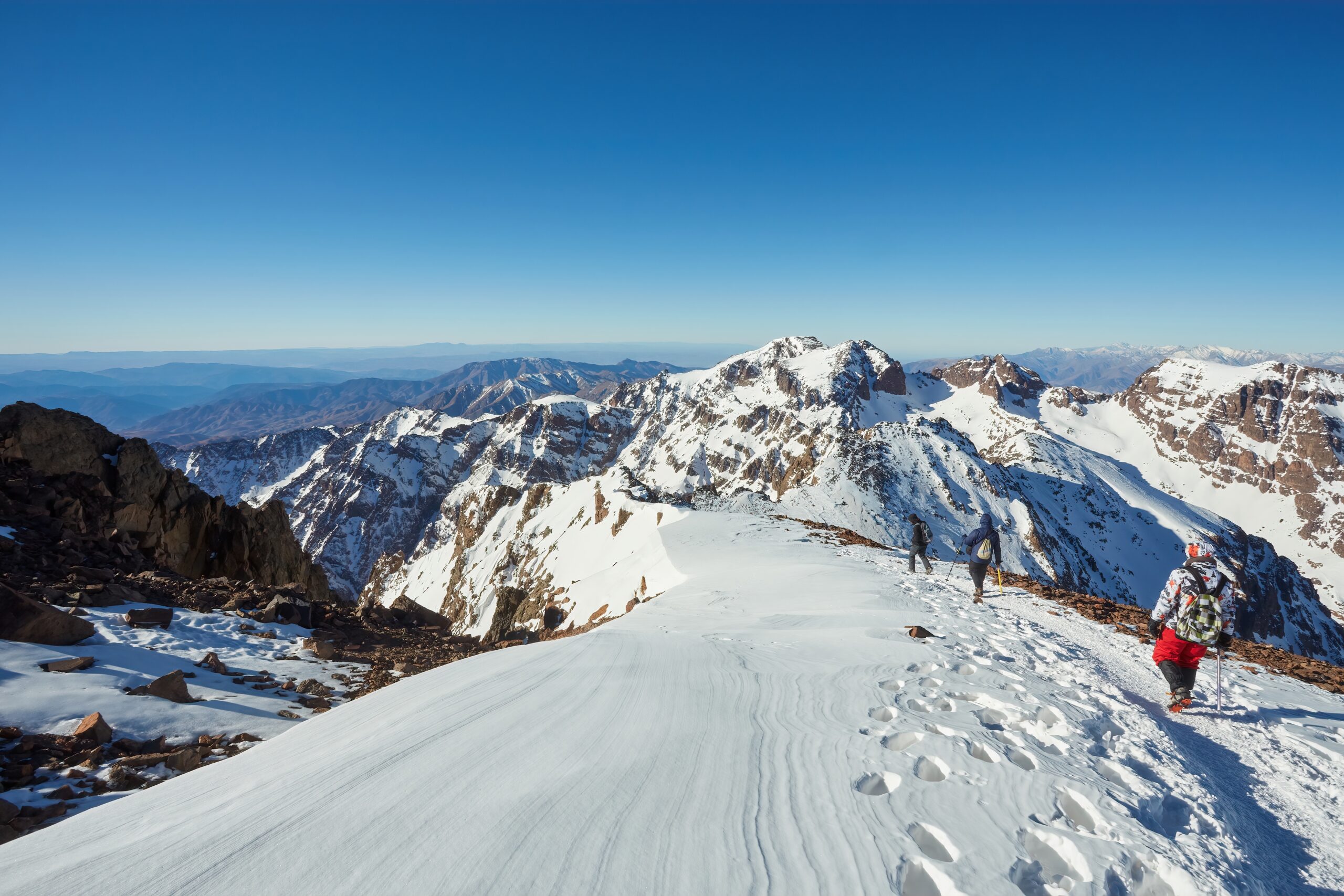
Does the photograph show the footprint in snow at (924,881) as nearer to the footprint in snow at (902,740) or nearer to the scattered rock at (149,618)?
the footprint in snow at (902,740)

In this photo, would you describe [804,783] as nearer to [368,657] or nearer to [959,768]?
[959,768]

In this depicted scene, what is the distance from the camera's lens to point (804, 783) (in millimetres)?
3793

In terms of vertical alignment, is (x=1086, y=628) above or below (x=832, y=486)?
above

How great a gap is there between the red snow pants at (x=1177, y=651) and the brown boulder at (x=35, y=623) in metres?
14.7

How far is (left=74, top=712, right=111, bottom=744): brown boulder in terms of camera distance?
515cm

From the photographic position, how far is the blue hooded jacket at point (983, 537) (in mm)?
12305

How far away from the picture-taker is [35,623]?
7090 millimetres

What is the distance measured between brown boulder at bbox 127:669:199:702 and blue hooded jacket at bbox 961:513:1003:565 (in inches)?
549

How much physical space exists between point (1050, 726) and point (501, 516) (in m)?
96.9

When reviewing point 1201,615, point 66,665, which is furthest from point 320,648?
point 1201,615

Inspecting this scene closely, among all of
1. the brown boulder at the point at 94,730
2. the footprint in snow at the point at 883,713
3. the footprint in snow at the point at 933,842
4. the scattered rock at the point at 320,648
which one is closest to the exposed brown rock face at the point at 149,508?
the scattered rock at the point at 320,648

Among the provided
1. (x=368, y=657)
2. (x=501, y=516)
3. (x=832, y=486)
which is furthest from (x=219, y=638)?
(x=501, y=516)

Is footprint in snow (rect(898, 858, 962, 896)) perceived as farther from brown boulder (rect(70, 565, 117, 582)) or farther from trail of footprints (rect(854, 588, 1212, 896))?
brown boulder (rect(70, 565, 117, 582))

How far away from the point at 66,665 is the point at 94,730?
2.01 m
